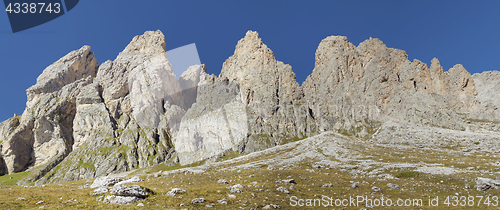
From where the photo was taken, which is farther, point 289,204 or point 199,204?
point 289,204

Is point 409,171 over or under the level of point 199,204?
under

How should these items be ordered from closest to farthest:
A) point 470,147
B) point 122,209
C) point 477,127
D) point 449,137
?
1. point 122,209
2. point 470,147
3. point 449,137
4. point 477,127

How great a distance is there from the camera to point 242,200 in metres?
29.1

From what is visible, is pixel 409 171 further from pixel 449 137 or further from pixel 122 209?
pixel 449 137

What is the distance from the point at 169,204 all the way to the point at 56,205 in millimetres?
12940

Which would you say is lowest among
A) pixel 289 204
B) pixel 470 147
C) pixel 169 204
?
pixel 470 147

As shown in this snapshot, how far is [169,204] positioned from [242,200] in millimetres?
9091

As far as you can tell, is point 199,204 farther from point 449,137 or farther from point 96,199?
point 449,137

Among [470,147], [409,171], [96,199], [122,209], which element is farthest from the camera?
[470,147]

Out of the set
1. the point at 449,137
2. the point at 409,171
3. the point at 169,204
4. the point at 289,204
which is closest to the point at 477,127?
the point at 449,137

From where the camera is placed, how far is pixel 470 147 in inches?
5177

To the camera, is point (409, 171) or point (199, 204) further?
point (409, 171)

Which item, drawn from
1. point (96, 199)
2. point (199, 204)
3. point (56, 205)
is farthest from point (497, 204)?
point (56, 205)

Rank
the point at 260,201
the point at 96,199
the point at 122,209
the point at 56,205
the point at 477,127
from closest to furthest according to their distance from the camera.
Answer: the point at 122,209 → the point at 56,205 → the point at 96,199 → the point at 260,201 → the point at 477,127
